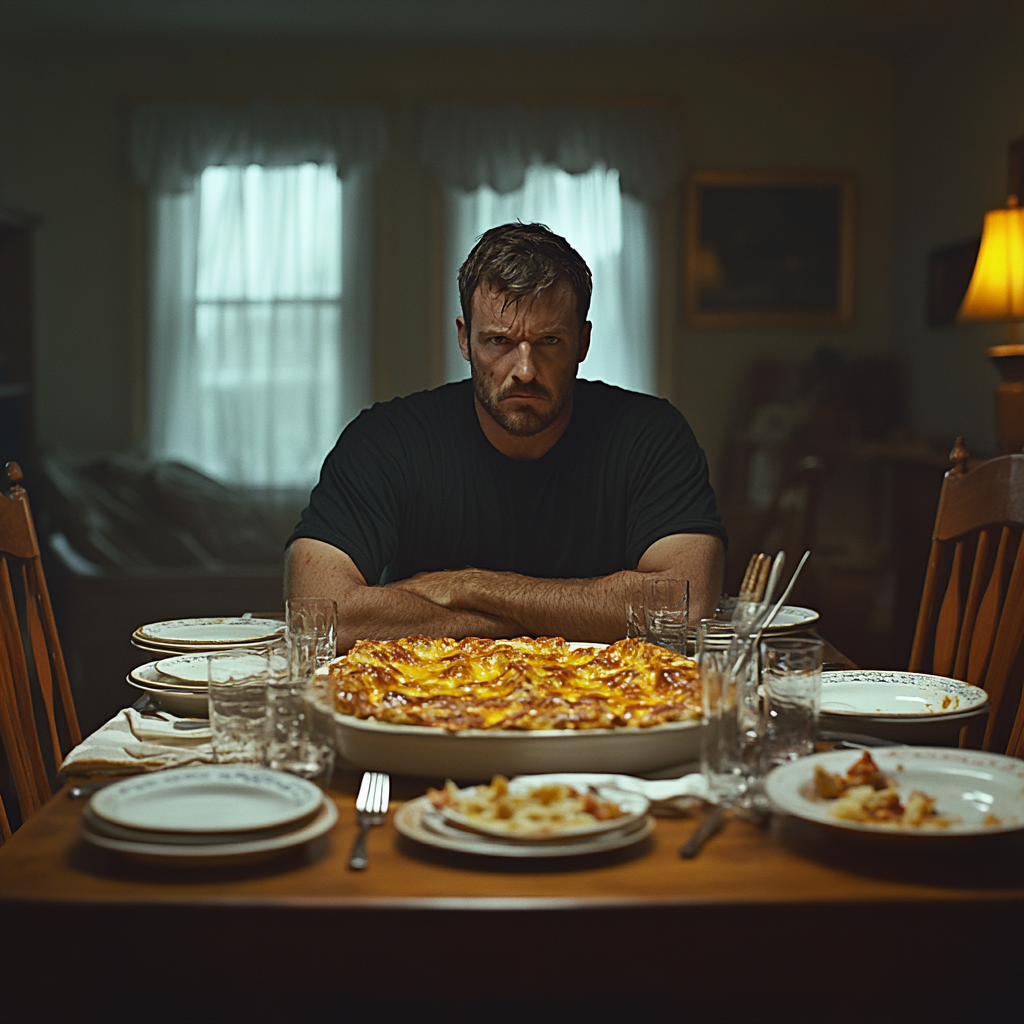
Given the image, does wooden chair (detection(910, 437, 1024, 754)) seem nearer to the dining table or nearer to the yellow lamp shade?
the dining table

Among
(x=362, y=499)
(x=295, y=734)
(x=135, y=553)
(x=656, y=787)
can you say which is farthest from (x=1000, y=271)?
(x=135, y=553)

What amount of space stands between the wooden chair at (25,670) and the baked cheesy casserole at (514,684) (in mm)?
562

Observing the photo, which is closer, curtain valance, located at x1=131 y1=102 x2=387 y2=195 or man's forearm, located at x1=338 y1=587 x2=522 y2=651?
man's forearm, located at x1=338 y1=587 x2=522 y2=651

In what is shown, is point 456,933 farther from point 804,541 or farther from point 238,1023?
point 804,541

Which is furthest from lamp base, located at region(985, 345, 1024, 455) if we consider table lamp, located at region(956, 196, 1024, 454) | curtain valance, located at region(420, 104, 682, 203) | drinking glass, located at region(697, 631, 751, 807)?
drinking glass, located at region(697, 631, 751, 807)

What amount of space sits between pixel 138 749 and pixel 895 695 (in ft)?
2.86

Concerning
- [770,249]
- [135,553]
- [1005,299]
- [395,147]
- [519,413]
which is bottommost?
[135,553]

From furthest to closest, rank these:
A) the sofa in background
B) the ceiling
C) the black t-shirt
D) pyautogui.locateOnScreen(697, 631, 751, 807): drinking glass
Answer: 1. the ceiling
2. the sofa in background
3. the black t-shirt
4. pyautogui.locateOnScreen(697, 631, 751, 807): drinking glass

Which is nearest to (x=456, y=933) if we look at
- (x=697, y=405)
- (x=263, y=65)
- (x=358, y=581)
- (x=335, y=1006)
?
(x=335, y=1006)

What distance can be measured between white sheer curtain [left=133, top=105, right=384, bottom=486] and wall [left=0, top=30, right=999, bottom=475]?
0.49 feet

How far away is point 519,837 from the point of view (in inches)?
34.2

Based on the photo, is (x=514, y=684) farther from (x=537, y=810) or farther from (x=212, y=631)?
(x=212, y=631)

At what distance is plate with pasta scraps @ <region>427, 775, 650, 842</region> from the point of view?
34.4 inches

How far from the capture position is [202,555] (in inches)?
208
